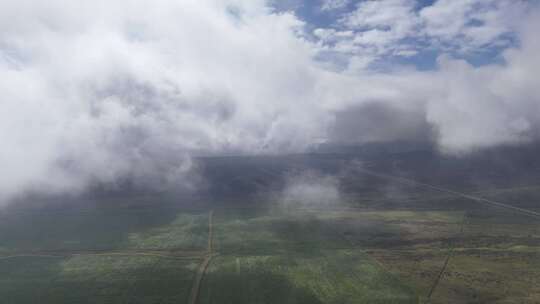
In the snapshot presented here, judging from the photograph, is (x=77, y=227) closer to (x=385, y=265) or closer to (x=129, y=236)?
(x=129, y=236)

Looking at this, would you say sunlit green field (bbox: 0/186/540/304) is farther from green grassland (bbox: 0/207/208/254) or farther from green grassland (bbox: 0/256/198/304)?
green grassland (bbox: 0/207/208/254)

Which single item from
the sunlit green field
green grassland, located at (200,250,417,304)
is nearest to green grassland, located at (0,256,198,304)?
the sunlit green field

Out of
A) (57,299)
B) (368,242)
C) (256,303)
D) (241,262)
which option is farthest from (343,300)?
(57,299)

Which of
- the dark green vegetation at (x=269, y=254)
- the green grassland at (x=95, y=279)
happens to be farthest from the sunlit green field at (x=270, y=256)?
the dark green vegetation at (x=269, y=254)

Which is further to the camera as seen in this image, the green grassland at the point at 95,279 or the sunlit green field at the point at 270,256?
the sunlit green field at the point at 270,256

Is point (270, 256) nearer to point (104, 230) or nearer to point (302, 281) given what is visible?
point (302, 281)

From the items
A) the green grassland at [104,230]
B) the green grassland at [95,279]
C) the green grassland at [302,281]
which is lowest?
the green grassland at [302,281]

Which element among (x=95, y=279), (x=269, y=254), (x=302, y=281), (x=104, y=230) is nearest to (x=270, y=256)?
(x=269, y=254)

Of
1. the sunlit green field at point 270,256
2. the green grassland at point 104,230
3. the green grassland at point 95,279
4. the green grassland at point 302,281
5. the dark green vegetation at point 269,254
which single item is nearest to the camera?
the green grassland at point 302,281

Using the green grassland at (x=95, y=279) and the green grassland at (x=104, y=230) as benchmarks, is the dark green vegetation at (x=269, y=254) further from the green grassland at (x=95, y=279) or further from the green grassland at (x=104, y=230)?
the green grassland at (x=104, y=230)
